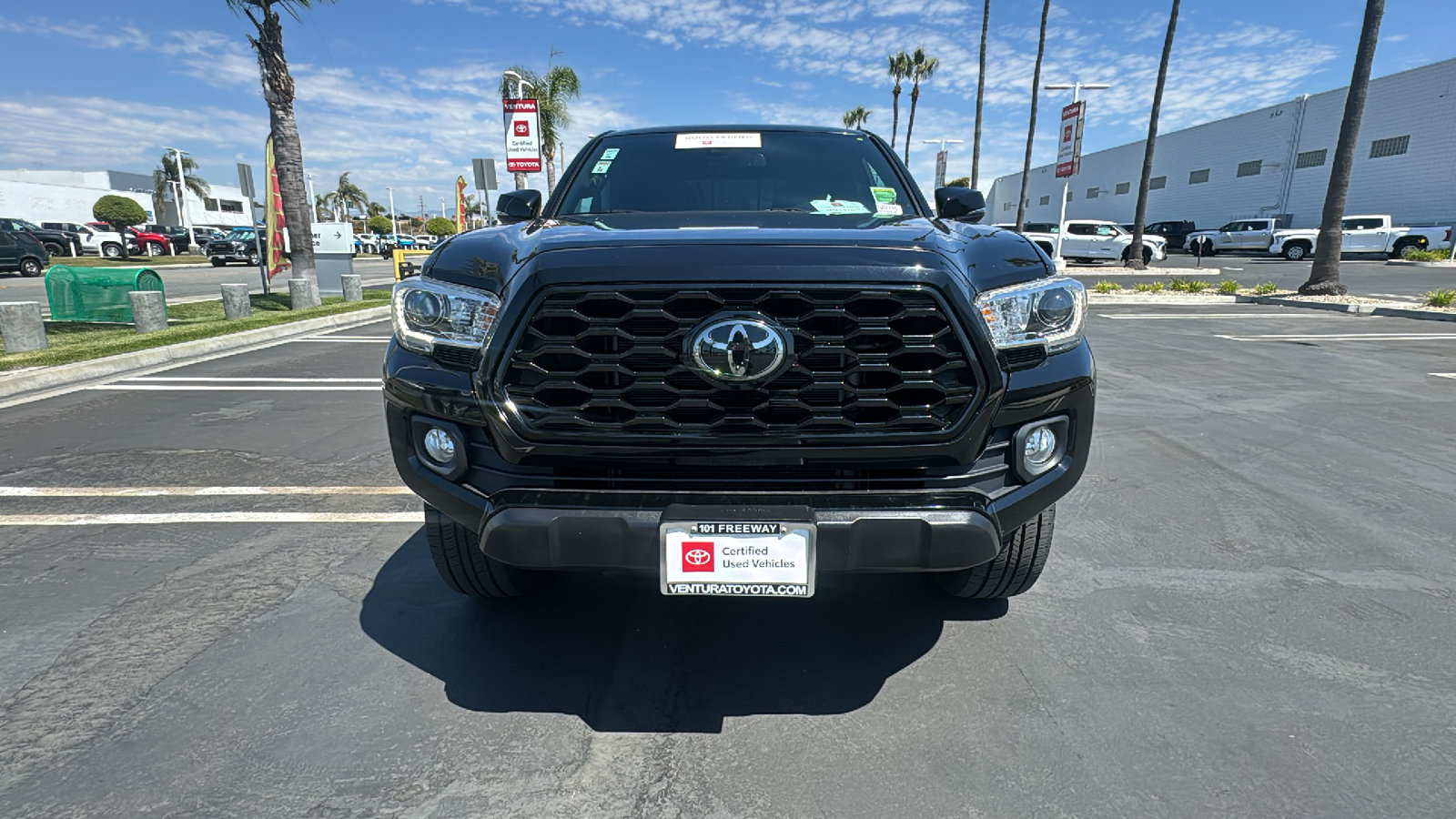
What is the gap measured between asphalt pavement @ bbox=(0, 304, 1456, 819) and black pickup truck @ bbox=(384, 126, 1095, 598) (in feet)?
1.64

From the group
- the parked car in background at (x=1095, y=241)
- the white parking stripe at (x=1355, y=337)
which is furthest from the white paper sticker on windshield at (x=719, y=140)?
the parked car in background at (x=1095, y=241)

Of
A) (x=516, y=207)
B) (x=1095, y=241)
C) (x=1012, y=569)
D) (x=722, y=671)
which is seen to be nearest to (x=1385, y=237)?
(x=1095, y=241)

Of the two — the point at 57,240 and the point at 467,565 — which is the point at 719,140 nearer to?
the point at 467,565

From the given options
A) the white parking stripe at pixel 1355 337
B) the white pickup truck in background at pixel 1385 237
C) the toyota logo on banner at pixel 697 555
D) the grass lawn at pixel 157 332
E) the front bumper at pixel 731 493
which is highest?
the white pickup truck in background at pixel 1385 237

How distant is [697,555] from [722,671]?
62 centimetres

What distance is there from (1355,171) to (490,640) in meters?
45.7

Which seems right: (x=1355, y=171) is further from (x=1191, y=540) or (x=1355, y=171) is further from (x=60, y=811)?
(x=60, y=811)

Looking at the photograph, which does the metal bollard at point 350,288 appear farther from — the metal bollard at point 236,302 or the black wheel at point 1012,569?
the black wheel at point 1012,569

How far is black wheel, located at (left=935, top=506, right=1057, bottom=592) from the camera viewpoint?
2.38 meters

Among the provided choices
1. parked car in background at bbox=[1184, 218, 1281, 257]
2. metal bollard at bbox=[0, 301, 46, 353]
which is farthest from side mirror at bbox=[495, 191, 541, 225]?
parked car in background at bbox=[1184, 218, 1281, 257]

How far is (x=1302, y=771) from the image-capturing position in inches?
73.5

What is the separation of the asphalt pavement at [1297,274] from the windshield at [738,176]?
1641 centimetres

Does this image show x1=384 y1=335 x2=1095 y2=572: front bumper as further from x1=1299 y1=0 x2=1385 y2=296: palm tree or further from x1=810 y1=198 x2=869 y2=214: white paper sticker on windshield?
x1=1299 y1=0 x2=1385 y2=296: palm tree

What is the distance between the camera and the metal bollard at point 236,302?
10.8 metres
